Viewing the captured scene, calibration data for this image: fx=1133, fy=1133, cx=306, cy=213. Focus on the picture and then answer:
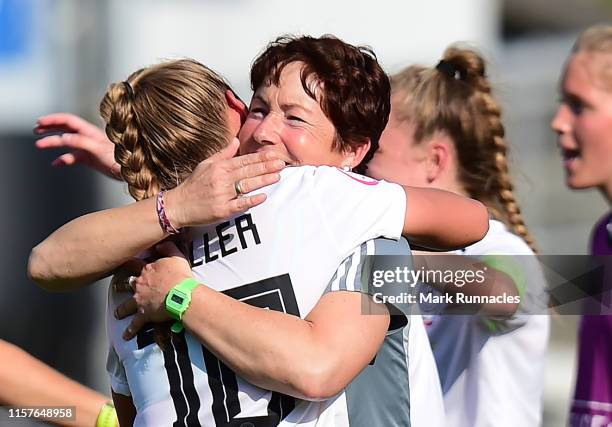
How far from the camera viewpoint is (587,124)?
3.35 metres

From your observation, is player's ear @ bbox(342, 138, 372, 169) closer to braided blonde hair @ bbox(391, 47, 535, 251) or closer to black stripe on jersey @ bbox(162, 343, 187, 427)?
black stripe on jersey @ bbox(162, 343, 187, 427)

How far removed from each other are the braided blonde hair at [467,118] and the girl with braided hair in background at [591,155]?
333 mm

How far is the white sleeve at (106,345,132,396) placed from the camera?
2.54 metres

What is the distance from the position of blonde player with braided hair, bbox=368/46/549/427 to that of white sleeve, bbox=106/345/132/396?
1174 millimetres

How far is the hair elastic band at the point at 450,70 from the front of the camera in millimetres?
3775

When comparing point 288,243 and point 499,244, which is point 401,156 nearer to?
point 499,244

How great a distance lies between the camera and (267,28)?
9.62m

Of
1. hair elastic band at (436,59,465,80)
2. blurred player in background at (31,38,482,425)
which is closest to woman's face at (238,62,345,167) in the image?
blurred player in background at (31,38,482,425)

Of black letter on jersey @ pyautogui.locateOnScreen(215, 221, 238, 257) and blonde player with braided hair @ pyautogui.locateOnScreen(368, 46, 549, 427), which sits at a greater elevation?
black letter on jersey @ pyautogui.locateOnScreen(215, 221, 238, 257)

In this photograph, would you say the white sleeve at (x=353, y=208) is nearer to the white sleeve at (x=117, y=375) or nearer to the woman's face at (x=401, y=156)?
the white sleeve at (x=117, y=375)

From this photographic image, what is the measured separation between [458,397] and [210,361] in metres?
1.30

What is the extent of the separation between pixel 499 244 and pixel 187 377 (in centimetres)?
134

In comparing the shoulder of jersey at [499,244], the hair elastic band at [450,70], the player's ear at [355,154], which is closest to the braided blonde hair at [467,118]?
the hair elastic band at [450,70]

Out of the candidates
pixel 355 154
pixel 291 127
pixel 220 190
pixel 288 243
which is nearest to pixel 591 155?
pixel 355 154
